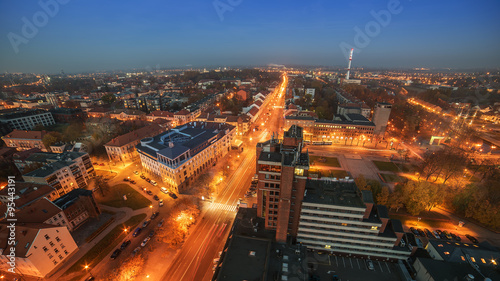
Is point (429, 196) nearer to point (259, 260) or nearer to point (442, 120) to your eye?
point (259, 260)

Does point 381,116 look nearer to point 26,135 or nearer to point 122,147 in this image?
point 122,147

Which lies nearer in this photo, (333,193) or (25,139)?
(333,193)

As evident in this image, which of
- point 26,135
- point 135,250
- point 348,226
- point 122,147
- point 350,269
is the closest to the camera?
point 350,269

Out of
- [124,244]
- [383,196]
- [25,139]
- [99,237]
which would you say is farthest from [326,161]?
[25,139]

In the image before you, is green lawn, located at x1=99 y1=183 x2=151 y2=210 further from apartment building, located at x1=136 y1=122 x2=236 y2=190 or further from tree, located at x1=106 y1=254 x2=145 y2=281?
tree, located at x1=106 y1=254 x2=145 y2=281

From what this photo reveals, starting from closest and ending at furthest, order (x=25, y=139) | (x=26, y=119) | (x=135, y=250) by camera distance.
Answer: (x=135, y=250)
(x=25, y=139)
(x=26, y=119)

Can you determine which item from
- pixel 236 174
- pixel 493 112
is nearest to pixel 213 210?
pixel 236 174

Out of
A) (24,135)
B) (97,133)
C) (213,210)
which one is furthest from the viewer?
(97,133)
